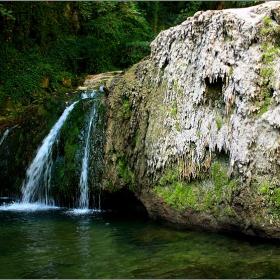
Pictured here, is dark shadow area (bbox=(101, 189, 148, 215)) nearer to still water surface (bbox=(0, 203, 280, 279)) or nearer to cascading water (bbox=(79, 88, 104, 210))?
cascading water (bbox=(79, 88, 104, 210))

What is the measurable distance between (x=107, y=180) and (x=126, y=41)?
11.6 metres

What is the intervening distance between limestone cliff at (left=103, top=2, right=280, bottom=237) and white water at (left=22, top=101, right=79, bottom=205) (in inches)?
68.3

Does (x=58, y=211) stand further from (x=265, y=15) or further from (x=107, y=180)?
(x=265, y=15)

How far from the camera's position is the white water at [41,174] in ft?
29.1

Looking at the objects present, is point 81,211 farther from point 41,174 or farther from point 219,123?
point 219,123

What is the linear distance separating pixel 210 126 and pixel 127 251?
8.00 feet

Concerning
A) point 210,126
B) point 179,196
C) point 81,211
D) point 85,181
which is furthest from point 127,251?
point 85,181

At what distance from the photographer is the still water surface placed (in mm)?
4332

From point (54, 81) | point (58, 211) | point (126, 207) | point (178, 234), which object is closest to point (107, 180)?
point (126, 207)

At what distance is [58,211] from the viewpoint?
7992 millimetres

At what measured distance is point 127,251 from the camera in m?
5.11

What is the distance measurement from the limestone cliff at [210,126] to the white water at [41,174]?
1736 millimetres

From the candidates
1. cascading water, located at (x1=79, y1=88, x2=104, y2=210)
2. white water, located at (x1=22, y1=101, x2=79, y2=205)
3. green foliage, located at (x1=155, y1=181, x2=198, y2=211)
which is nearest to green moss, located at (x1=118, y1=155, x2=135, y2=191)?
cascading water, located at (x1=79, y1=88, x2=104, y2=210)

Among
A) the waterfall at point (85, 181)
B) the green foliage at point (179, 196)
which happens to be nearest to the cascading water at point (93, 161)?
the waterfall at point (85, 181)
